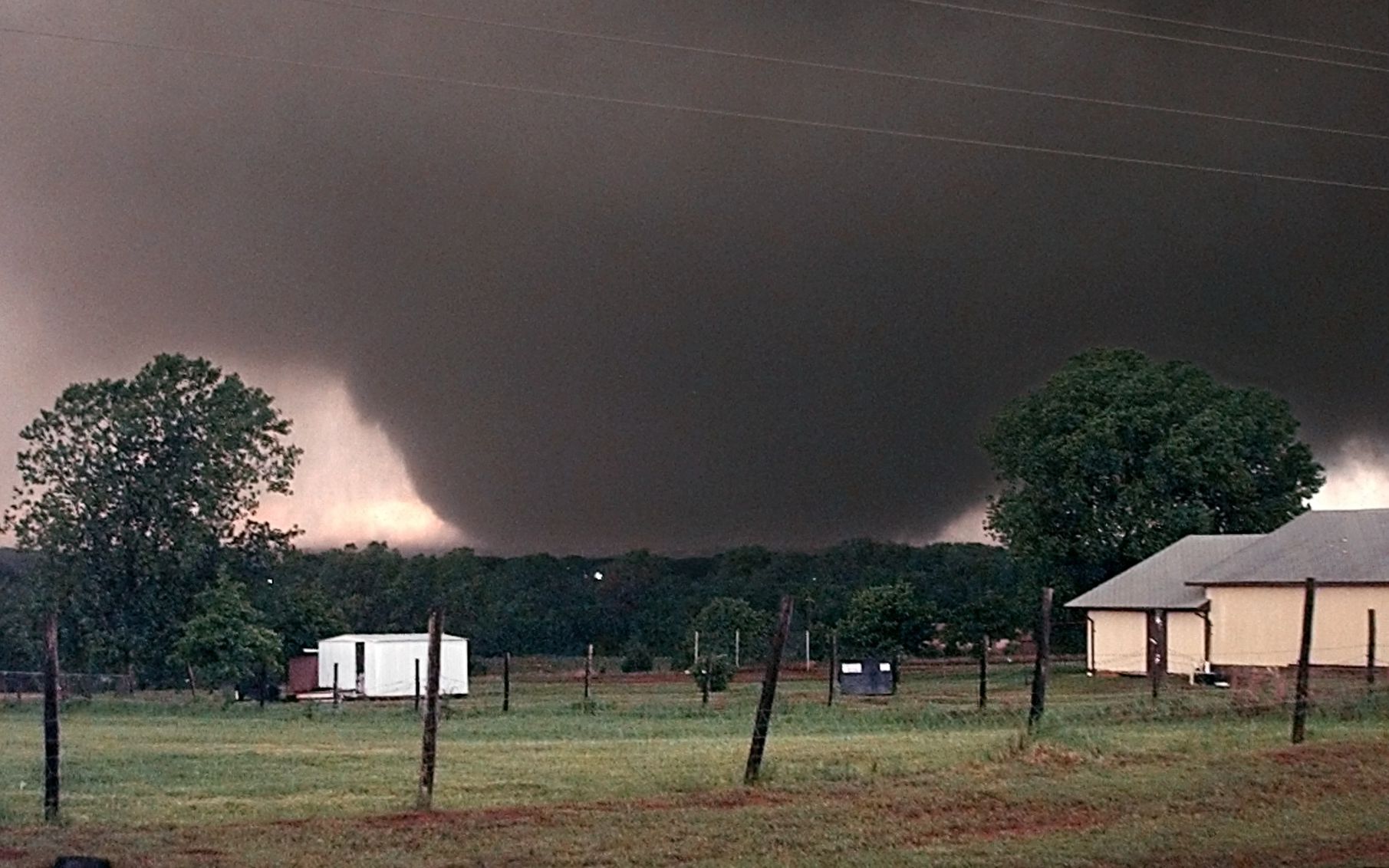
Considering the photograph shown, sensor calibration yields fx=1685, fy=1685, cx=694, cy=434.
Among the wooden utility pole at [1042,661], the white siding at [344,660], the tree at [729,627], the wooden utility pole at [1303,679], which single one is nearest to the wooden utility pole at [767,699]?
the wooden utility pole at [1042,661]

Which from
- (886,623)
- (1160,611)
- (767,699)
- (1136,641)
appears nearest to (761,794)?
(767,699)

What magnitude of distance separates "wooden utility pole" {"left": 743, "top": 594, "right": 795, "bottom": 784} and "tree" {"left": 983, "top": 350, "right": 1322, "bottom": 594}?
54214mm

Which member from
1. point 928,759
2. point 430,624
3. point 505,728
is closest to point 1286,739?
point 928,759

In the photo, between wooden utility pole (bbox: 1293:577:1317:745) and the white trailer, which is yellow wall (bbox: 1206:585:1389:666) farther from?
the white trailer

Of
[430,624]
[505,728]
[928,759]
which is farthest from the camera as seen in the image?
[505,728]

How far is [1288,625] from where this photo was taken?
51719 millimetres

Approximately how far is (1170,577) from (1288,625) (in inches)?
329

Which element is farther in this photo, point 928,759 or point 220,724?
point 220,724

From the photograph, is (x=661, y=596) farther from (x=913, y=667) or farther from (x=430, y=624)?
(x=430, y=624)

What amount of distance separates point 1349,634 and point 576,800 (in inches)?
1472

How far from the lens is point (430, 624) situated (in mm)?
18359

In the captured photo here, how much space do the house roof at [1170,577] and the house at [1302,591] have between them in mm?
2426

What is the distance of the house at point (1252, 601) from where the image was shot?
164ft

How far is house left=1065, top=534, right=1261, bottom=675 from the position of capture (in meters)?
56.1
